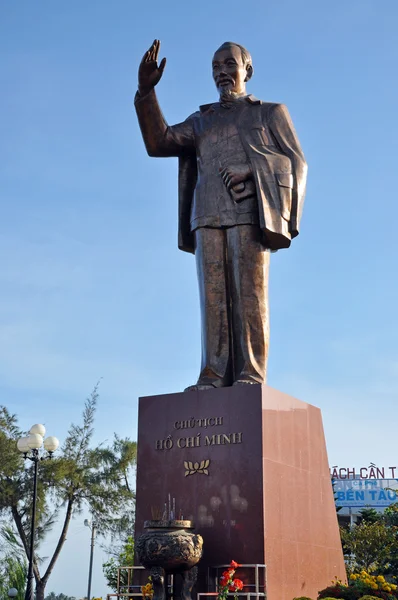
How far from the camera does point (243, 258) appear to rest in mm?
8820

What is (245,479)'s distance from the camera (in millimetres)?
7766

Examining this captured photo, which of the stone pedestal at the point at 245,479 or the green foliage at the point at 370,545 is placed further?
the green foliage at the point at 370,545

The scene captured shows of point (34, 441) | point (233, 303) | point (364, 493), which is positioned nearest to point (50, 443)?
point (34, 441)

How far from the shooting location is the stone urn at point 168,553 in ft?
22.8

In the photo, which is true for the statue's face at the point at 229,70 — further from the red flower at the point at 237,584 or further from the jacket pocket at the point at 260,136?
the red flower at the point at 237,584

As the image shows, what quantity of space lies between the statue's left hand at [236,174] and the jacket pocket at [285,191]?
33 cm

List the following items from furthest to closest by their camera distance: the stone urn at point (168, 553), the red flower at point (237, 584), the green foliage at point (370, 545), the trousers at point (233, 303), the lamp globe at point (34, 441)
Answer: the green foliage at point (370, 545), the lamp globe at point (34, 441), the trousers at point (233, 303), the stone urn at point (168, 553), the red flower at point (237, 584)

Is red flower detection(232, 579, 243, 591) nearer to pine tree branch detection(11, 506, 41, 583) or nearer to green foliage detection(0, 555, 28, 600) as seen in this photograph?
green foliage detection(0, 555, 28, 600)

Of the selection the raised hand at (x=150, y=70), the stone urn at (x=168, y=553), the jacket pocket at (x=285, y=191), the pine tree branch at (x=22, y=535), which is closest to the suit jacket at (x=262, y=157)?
the jacket pocket at (x=285, y=191)

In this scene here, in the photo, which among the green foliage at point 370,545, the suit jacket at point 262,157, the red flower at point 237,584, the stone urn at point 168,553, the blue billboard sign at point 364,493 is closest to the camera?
the red flower at point 237,584

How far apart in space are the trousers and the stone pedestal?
0.44m

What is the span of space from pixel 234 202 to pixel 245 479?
10.1 feet

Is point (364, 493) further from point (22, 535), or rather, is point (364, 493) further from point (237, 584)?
point (237, 584)

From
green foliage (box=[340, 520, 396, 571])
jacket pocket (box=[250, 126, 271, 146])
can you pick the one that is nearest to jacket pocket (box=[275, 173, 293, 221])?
jacket pocket (box=[250, 126, 271, 146])
